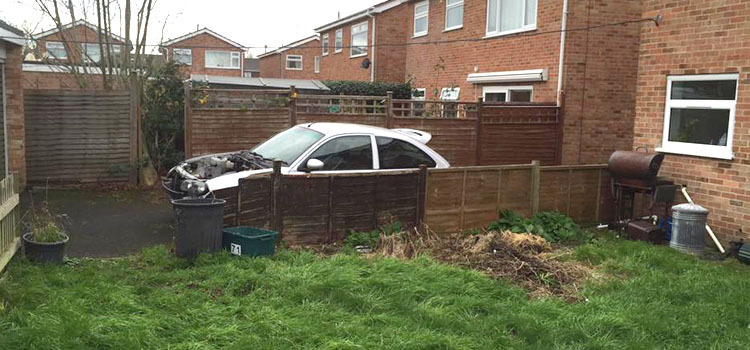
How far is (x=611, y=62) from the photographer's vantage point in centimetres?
1388

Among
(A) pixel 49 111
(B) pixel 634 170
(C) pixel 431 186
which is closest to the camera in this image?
(C) pixel 431 186

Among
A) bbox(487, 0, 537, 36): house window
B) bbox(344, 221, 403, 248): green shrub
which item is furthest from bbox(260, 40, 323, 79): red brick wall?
bbox(344, 221, 403, 248): green shrub

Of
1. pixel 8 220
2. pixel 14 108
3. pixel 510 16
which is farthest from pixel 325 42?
pixel 8 220

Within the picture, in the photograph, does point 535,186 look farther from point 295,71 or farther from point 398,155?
point 295,71

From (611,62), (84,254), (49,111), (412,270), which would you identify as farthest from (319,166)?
(611,62)

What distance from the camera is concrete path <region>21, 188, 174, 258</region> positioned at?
7.66 meters

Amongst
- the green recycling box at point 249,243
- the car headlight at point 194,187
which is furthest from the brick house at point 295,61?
the green recycling box at point 249,243

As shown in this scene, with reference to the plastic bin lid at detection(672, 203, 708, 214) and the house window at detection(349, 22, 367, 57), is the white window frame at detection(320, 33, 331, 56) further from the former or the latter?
the plastic bin lid at detection(672, 203, 708, 214)

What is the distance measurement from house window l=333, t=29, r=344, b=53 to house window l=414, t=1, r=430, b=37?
27.8 feet

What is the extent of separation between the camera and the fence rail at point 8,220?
5.70 meters

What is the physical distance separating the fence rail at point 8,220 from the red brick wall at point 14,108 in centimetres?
550

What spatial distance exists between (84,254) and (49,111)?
603 cm

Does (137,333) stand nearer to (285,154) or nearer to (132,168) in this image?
(285,154)

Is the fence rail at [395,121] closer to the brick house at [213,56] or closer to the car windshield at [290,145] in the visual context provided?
the car windshield at [290,145]
